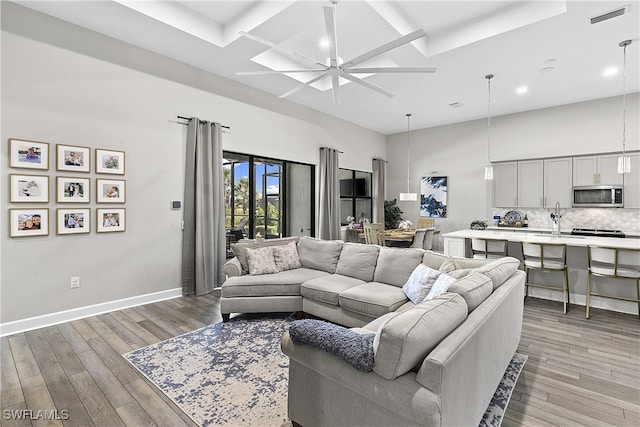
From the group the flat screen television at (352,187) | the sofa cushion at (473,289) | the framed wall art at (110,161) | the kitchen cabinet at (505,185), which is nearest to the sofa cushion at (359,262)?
the sofa cushion at (473,289)

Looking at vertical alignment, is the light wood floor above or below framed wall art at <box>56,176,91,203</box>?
below

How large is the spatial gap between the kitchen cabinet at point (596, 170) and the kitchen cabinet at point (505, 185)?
1004 mm

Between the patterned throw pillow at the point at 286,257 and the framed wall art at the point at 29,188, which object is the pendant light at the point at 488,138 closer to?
the patterned throw pillow at the point at 286,257

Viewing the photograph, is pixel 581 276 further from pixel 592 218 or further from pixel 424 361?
pixel 424 361

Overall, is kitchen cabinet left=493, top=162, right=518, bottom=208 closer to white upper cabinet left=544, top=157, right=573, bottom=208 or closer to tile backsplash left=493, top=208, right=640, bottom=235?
tile backsplash left=493, top=208, right=640, bottom=235

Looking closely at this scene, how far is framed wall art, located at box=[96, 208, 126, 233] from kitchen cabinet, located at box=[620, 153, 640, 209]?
26.7 feet

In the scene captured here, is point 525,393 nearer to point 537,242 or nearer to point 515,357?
point 515,357

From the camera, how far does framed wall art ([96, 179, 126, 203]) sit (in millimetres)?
3922

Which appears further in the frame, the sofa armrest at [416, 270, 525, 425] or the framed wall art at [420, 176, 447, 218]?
the framed wall art at [420, 176, 447, 218]

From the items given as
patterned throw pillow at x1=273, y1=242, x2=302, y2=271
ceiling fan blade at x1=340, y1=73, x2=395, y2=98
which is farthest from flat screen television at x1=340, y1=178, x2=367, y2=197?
ceiling fan blade at x1=340, y1=73, x2=395, y2=98

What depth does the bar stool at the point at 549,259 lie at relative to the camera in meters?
3.97

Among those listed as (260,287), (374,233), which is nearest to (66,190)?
(260,287)

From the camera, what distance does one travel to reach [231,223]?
555 centimetres

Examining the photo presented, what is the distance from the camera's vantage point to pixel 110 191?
4.02 metres
